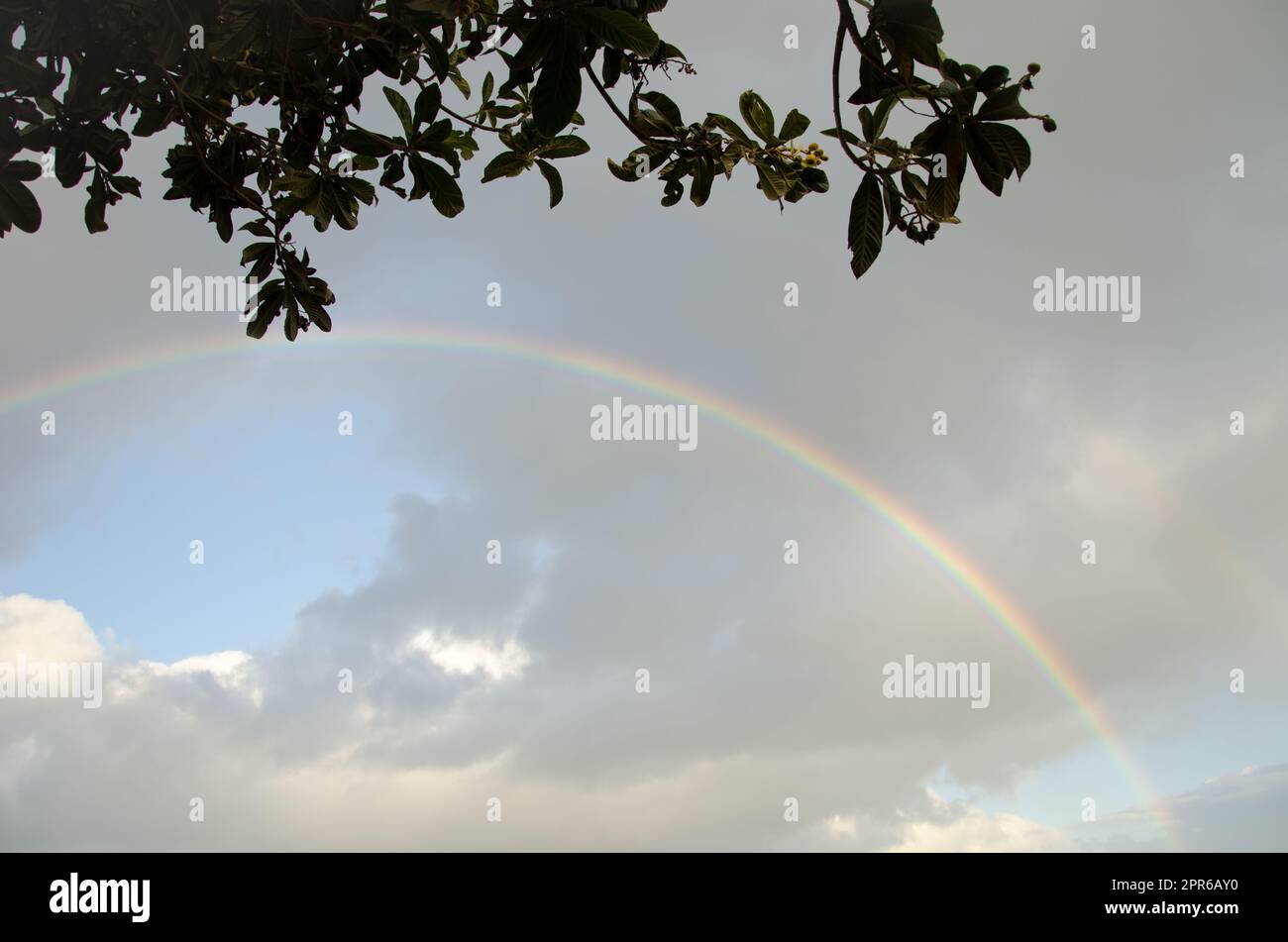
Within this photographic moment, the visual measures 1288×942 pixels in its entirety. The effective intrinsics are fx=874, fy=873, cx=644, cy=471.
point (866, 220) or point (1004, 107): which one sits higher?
point (1004, 107)

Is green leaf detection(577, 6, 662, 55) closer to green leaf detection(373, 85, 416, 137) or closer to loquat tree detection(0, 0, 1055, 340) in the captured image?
loquat tree detection(0, 0, 1055, 340)

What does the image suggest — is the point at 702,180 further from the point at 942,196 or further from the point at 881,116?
the point at 942,196

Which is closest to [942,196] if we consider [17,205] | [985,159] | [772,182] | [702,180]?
[985,159]

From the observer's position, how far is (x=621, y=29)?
207cm

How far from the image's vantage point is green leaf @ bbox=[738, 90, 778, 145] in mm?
2760

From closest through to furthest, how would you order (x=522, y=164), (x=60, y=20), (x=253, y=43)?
1. (x=60, y=20)
2. (x=253, y=43)
3. (x=522, y=164)

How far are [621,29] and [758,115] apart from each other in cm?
82

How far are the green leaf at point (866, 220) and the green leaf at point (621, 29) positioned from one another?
66 cm

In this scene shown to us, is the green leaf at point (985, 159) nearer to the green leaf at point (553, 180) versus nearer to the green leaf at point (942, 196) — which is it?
the green leaf at point (942, 196)

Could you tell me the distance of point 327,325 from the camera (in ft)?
12.0

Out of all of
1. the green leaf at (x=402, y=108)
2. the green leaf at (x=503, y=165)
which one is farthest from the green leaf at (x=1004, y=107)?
the green leaf at (x=402, y=108)
